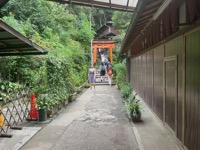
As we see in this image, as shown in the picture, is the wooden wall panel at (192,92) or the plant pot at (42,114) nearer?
the wooden wall panel at (192,92)

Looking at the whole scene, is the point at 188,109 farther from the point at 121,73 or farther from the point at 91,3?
the point at 121,73

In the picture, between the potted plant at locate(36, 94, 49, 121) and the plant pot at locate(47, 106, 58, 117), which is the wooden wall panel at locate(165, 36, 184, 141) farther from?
the plant pot at locate(47, 106, 58, 117)

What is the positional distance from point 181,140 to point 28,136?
383 cm

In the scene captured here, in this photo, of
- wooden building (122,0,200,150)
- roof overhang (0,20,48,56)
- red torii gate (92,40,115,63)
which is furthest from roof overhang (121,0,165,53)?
red torii gate (92,40,115,63)

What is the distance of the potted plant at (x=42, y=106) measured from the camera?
8242 mm

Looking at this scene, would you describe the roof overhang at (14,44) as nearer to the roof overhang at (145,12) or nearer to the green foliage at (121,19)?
the roof overhang at (145,12)

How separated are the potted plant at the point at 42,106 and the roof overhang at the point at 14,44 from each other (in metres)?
1.73

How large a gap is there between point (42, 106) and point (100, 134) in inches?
105

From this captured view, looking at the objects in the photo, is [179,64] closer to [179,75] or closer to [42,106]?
[179,75]

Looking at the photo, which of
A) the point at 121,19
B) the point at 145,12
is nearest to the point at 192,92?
the point at 145,12

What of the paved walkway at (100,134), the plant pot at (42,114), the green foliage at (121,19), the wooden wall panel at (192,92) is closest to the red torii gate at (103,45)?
the green foliage at (121,19)

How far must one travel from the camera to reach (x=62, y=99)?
10633 millimetres

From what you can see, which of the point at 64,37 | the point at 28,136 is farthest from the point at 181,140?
the point at 64,37

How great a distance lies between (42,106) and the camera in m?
8.41
